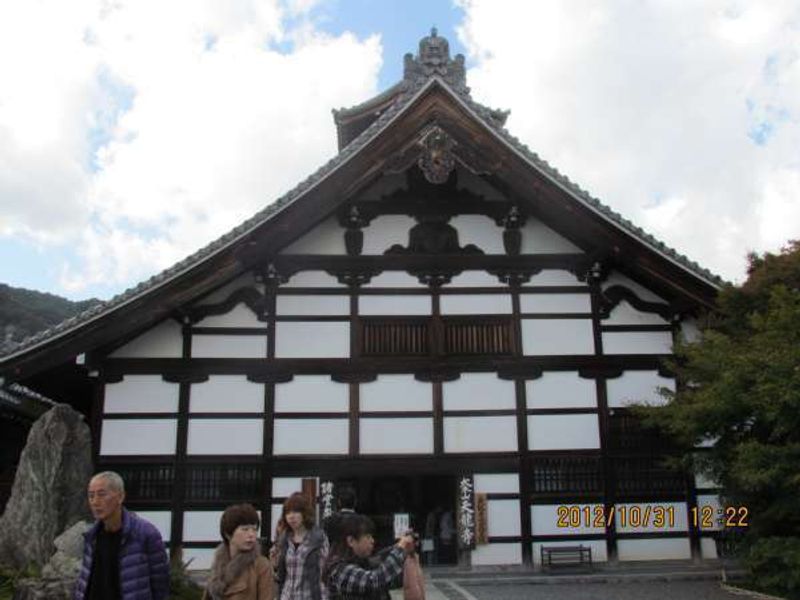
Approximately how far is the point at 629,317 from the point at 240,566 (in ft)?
34.5

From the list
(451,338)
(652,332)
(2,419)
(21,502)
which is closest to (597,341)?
(652,332)

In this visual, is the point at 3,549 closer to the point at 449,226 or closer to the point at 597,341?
the point at 449,226

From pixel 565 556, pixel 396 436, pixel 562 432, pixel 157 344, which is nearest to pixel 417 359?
pixel 396 436

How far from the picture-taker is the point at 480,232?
45.1ft

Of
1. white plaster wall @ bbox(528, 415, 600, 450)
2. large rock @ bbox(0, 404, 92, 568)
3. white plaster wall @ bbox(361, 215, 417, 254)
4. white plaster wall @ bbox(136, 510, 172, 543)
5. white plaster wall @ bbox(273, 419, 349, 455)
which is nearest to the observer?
large rock @ bbox(0, 404, 92, 568)

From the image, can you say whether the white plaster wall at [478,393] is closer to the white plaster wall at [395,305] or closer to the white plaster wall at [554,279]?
the white plaster wall at [395,305]

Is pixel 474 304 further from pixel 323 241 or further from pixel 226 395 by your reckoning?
pixel 226 395

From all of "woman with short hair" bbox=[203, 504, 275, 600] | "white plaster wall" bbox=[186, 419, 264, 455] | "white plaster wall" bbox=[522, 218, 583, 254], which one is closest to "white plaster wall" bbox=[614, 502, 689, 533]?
"white plaster wall" bbox=[522, 218, 583, 254]

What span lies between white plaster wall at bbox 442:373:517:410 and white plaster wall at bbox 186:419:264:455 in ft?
10.4

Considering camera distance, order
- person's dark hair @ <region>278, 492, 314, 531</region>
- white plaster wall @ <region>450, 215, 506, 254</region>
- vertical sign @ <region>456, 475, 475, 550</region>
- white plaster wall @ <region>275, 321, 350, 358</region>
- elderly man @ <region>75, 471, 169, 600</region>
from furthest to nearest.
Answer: white plaster wall @ <region>450, 215, 506, 254</region> → white plaster wall @ <region>275, 321, 350, 358</region> → vertical sign @ <region>456, 475, 475, 550</region> → person's dark hair @ <region>278, 492, 314, 531</region> → elderly man @ <region>75, 471, 169, 600</region>

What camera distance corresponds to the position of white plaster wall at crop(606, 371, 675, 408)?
42.9 ft

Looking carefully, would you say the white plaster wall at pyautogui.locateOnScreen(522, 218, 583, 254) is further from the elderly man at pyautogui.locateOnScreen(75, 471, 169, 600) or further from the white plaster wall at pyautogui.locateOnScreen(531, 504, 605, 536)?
the elderly man at pyautogui.locateOnScreen(75, 471, 169, 600)

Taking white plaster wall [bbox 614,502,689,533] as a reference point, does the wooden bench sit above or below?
below

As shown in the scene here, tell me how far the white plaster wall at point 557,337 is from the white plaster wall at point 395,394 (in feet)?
6.30
